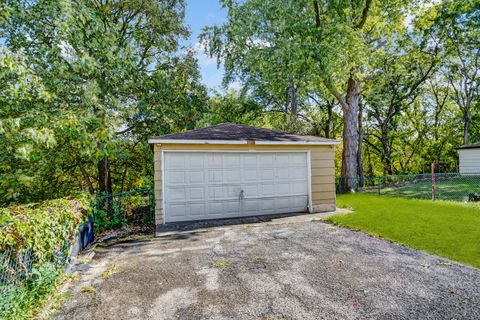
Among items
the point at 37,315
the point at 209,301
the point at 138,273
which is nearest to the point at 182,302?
the point at 209,301

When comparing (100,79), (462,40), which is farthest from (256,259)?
(462,40)

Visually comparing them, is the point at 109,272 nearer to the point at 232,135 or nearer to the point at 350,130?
the point at 232,135

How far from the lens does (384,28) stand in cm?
1441

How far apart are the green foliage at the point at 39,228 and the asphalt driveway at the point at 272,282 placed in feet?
2.24

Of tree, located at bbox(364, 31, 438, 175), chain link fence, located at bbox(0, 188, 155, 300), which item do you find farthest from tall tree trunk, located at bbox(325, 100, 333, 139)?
chain link fence, located at bbox(0, 188, 155, 300)

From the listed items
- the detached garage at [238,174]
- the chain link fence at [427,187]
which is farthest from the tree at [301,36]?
the detached garage at [238,174]

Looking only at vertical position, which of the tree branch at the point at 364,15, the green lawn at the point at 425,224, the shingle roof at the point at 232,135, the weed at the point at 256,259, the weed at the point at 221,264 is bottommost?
the weed at the point at 221,264

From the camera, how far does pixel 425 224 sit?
6.78m

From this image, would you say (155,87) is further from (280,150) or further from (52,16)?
(280,150)

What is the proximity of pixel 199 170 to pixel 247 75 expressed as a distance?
10.1 meters

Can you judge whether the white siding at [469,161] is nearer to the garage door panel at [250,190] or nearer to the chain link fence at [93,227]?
the garage door panel at [250,190]

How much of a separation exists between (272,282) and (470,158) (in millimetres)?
20799

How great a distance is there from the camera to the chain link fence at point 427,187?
11.1m

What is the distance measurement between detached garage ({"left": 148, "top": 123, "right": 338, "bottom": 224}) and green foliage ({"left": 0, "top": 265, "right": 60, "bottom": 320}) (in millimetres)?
3791
